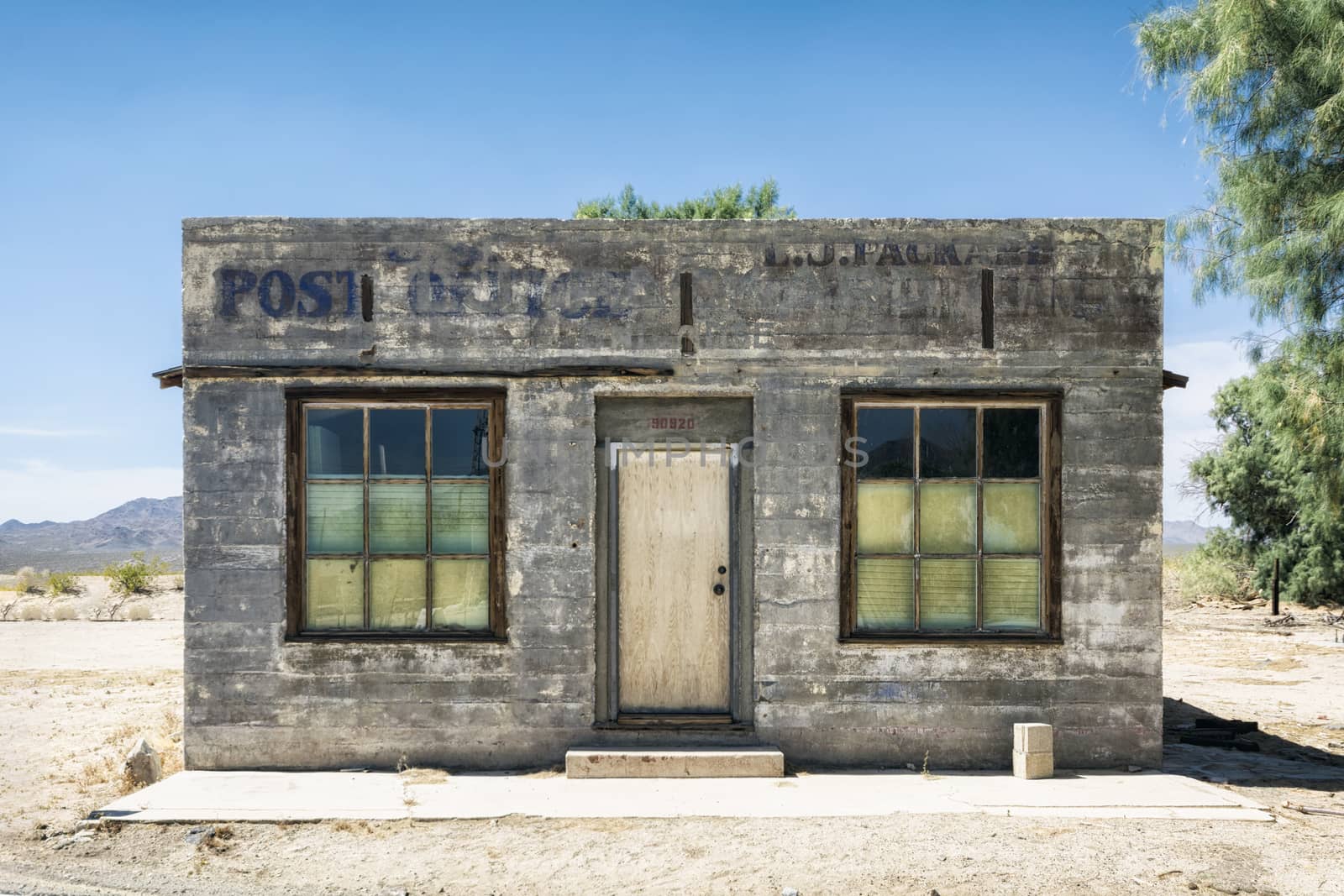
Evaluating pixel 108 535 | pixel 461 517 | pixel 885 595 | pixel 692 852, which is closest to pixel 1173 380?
pixel 885 595

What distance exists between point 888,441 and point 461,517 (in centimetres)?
318

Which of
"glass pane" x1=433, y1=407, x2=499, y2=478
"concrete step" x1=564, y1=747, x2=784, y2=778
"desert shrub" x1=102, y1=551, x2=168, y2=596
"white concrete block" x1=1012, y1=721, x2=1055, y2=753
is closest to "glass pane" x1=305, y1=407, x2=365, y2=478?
"glass pane" x1=433, y1=407, x2=499, y2=478

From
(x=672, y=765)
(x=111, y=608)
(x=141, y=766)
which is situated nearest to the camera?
(x=672, y=765)

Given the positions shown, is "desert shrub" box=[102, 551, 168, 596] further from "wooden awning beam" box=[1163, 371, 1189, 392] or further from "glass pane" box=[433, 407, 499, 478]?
"wooden awning beam" box=[1163, 371, 1189, 392]

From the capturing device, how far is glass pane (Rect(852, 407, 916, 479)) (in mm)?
7441

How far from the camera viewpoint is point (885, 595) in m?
7.46

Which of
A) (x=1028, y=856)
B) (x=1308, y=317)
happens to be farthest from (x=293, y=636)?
(x=1308, y=317)

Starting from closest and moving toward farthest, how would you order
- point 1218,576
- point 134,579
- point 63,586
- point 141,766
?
point 141,766, point 1218,576, point 134,579, point 63,586

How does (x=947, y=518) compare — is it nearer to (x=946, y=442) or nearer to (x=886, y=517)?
(x=886, y=517)

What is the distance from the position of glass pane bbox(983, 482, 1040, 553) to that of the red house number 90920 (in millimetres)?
2219

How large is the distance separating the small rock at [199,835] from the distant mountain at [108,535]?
219 ft

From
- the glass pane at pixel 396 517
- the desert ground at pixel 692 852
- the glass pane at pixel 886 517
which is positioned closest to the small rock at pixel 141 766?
the desert ground at pixel 692 852

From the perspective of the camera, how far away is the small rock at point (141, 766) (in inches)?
281

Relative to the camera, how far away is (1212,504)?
23.2 metres
